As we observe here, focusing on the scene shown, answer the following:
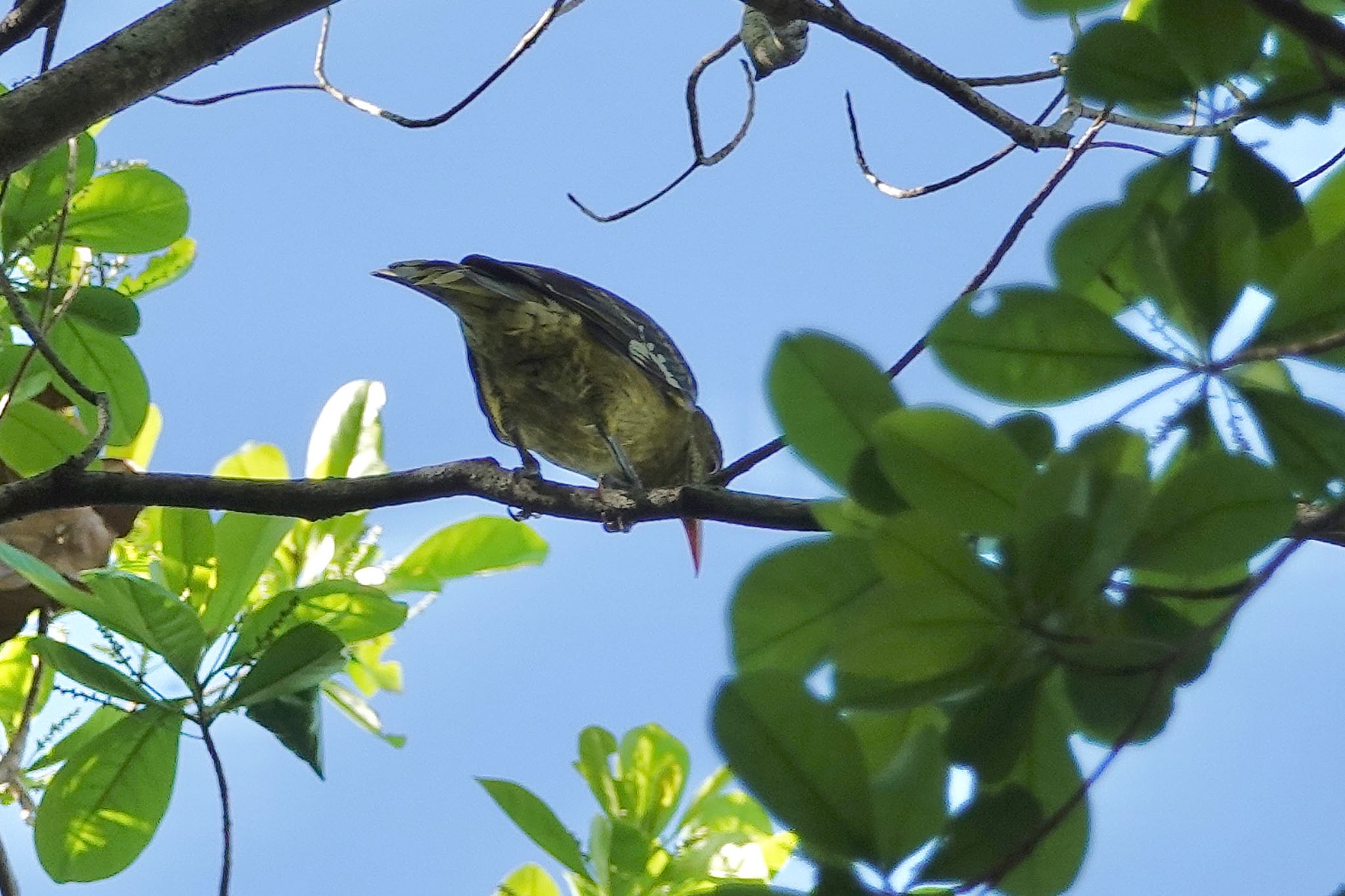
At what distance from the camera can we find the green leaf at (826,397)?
890mm

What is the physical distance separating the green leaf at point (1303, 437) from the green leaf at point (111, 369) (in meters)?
1.83

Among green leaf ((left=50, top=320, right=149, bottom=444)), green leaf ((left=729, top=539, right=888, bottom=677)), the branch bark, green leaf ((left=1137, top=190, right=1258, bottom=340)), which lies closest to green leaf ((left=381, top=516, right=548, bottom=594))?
green leaf ((left=50, top=320, right=149, bottom=444))

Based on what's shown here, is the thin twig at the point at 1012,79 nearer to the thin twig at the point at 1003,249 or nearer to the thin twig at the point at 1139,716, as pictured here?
the thin twig at the point at 1003,249

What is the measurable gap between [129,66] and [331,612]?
2.61ft

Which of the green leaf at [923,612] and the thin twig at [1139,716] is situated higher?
the green leaf at [923,612]

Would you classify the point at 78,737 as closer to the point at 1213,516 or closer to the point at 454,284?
the point at 454,284

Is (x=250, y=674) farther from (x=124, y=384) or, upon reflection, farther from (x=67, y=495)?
(x=124, y=384)

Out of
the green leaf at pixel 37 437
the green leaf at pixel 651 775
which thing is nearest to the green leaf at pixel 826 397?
the green leaf at pixel 37 437

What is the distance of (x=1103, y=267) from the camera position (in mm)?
1007

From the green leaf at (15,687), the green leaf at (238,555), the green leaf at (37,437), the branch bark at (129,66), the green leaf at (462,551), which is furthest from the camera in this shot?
the green leaf at (462,551)

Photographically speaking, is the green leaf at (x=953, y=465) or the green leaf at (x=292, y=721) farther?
the green leaf at (x=292, y=721)

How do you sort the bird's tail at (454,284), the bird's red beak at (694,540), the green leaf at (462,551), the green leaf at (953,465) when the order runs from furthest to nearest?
the bird's red beak at (694,540)
the bird's tail at (454,284)
the green leaf at (462,551)
the green leaf at (953,465)

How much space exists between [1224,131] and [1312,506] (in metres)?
0.44

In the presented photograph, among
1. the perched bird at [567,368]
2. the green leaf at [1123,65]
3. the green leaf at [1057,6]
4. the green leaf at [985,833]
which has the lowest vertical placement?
the green leaf at [985,833]
